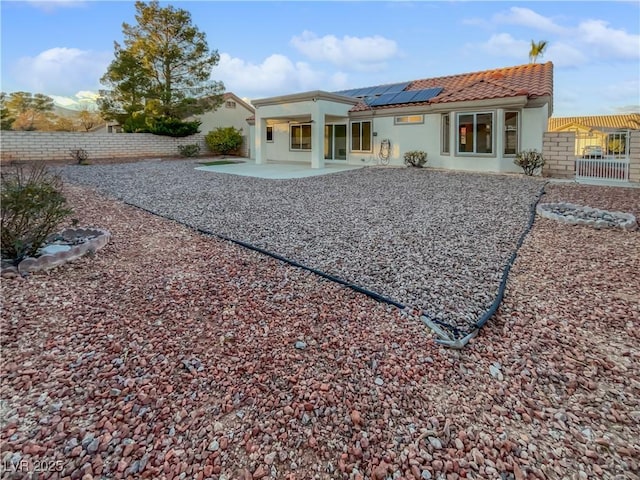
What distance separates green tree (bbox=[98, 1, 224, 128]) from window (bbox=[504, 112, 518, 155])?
1753 centimetres

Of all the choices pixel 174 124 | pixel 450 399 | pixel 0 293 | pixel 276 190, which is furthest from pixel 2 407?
pixel 174 124

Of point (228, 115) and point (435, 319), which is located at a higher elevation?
point (228, 115)

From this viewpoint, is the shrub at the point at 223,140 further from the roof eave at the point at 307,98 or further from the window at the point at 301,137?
the roof eave at the point at 307,98

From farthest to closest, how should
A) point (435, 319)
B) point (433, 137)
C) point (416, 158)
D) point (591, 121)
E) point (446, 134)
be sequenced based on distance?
point (591, 121) < point (416, 158) < point (433, 137) < point (446, 134) < point (435, 319)

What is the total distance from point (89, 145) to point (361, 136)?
1467 cm

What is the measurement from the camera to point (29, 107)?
2959 centimetres

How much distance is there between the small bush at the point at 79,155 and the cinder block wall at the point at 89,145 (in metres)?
0.43

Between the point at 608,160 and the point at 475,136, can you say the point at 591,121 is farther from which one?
the point at 475,136

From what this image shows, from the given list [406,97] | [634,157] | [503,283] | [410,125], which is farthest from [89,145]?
[634,157]

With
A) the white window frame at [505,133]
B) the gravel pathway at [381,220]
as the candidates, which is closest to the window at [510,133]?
the white window frame at [505,133]

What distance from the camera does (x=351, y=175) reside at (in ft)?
46.7

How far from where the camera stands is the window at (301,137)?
2036cm

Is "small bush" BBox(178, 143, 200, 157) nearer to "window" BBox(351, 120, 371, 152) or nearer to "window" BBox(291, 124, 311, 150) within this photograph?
"window" BBox(291, 124, 311, 150)

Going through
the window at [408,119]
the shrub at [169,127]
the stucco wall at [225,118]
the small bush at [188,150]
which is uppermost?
the stucco wall at [225,118]
